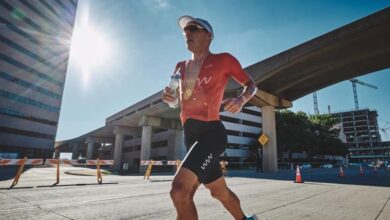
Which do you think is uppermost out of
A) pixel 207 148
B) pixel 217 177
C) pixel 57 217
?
pixel 207 148

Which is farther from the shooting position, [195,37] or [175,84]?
[195,37]

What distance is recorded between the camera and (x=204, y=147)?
80.3 inches

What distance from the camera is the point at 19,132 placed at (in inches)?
2212

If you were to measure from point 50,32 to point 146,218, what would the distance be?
7751 centimetres

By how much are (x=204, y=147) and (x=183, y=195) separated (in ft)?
1.47

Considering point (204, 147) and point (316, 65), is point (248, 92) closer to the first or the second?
point (204, 147)

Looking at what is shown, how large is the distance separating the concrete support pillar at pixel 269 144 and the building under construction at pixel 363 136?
151 m

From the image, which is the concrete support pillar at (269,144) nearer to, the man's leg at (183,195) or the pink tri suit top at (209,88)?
the pink tri suit top at (209,88)

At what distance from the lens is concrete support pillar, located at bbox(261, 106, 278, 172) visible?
2566 centimetres

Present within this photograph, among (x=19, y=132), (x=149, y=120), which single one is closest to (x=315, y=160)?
(x=149, y=120)

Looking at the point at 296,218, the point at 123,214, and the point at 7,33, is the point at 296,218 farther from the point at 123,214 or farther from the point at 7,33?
the point at 7,33

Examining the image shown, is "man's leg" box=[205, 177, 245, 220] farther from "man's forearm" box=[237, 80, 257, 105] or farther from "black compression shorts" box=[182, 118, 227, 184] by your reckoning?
"man's forearm" box=[237, 80, 257, 105]

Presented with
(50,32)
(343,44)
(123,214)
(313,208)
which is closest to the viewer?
(123,214)

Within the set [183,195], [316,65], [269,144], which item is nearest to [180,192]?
[183,195]
